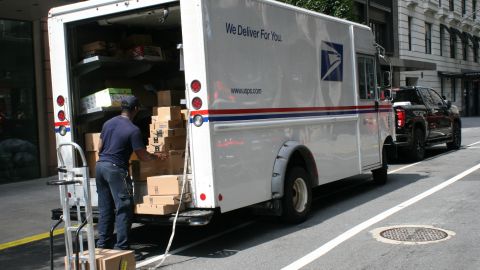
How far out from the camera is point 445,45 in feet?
134

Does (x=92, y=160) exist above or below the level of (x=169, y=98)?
below

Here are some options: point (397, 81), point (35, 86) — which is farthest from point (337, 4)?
point (397, 81)

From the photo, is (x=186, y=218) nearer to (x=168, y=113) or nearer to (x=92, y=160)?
(x=168, y=113)

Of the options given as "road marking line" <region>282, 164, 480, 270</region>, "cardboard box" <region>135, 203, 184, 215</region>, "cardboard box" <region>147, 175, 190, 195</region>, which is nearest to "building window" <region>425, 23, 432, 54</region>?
"road marking line" <region>282, 164, 480, 270</region>

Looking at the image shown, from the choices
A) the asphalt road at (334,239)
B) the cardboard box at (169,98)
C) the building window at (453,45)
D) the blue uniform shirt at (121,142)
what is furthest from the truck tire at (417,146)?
the building window at (453,45)

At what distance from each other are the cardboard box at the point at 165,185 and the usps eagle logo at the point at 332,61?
321 cm

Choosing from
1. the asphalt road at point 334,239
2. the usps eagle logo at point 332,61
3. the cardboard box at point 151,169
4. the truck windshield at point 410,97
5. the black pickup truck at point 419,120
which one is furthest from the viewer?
the truck windshield at point 410,97

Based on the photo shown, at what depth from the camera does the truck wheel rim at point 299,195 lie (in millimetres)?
7426

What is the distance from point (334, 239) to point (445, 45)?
38.0 meters

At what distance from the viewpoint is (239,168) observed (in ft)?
20.5

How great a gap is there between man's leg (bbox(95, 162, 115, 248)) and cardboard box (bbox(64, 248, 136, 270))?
635 mm

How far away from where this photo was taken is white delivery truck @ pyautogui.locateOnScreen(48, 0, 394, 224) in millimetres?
5871

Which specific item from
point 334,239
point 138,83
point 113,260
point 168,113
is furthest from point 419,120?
point 113,260

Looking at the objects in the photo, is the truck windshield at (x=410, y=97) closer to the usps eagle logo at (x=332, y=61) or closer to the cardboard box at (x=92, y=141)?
the usps eagle logo at (x=332, y=61)
